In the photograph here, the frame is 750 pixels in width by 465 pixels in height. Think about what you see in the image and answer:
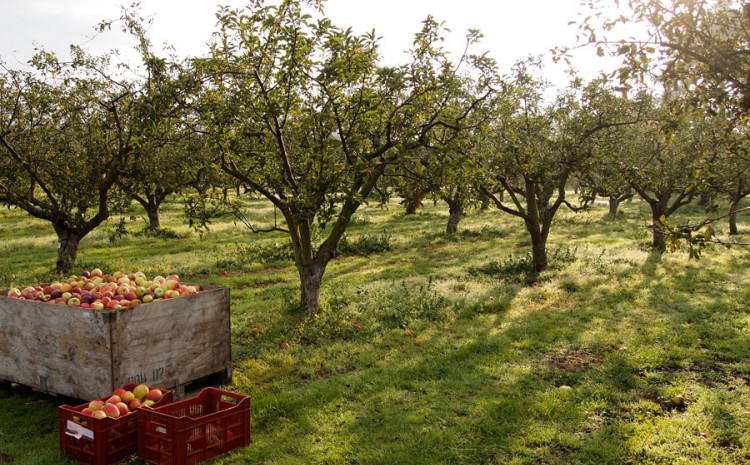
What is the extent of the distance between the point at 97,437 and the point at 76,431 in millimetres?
368

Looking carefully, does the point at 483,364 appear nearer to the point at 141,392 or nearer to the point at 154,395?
the point at 154,395

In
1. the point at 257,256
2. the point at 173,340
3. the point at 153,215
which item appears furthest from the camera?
the point at 153,215

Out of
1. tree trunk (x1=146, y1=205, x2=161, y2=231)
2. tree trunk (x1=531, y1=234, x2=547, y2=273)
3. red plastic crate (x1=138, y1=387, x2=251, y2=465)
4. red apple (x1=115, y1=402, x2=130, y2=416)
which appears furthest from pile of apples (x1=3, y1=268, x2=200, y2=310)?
tree trunk (x1=146, y1=205, x2=161, y2=231)

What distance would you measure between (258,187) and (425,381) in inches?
212

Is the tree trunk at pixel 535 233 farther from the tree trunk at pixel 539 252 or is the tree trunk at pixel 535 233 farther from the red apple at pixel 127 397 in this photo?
the red apple at pixel 127 397

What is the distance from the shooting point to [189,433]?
5.88 m

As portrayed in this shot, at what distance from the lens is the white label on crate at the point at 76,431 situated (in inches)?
234

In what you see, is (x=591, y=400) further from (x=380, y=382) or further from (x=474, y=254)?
(x=474, y=254)

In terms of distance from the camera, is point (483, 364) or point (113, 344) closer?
point (113, 344)

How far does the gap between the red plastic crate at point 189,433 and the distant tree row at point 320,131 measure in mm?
3986

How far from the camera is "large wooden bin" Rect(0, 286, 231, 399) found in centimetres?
706

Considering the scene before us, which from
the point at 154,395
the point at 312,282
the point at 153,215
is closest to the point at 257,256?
the point at 312,282

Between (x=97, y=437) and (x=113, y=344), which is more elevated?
(x=113, y=344)

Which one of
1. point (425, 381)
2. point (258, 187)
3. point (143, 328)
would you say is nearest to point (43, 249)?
point (258, 187)
